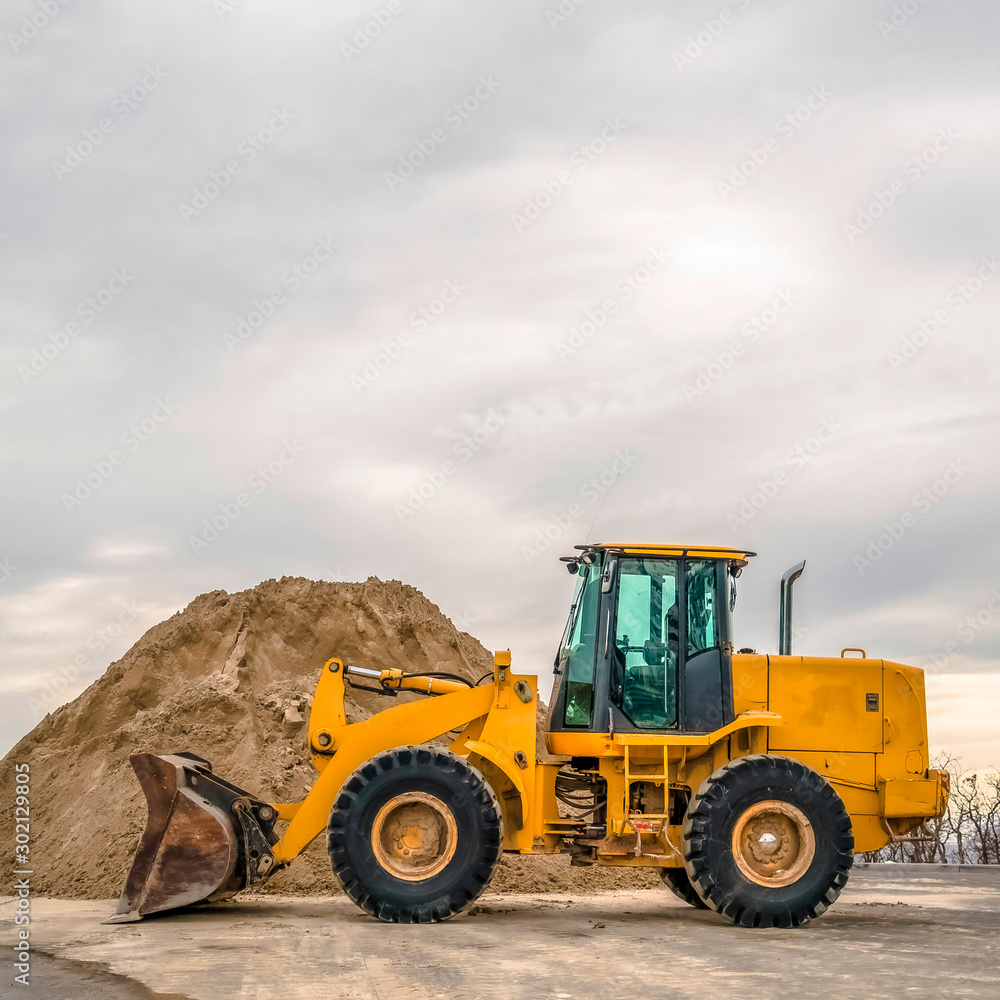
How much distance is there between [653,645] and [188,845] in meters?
4.68

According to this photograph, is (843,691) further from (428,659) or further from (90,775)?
(90,775)

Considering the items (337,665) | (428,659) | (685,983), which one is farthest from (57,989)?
(428,659)

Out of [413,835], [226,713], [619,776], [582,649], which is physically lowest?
[413,835]

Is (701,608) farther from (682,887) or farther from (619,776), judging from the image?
(682,887)

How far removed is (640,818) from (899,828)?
273 centimetres

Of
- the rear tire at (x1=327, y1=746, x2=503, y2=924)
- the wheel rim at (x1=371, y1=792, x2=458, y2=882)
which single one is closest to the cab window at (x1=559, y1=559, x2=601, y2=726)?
the rear tire at (x1=327, y1=746, x2=503, y2=924)

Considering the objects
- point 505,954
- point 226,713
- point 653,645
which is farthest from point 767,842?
point 226,713

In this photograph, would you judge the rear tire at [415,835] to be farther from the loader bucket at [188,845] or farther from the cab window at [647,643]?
the cab window at [647,643]

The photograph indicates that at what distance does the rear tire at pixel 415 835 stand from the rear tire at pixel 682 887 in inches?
111

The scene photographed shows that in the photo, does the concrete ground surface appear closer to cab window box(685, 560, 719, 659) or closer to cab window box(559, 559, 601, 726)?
cab window box(559, 559, 601, 726)

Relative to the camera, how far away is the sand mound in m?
14.1

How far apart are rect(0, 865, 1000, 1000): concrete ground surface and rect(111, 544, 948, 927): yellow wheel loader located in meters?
0.49

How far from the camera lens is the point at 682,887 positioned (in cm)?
1230

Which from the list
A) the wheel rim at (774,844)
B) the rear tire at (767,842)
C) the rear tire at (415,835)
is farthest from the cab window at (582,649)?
the wheel rim at (774,844)
